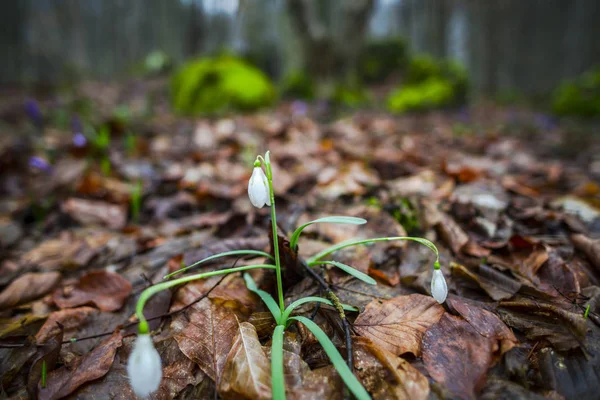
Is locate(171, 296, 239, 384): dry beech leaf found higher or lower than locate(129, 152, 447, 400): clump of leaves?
lower

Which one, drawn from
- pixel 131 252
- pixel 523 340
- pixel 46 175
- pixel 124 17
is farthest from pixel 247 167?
pixel 124 17

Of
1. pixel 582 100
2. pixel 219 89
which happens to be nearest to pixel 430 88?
pixel 582 100

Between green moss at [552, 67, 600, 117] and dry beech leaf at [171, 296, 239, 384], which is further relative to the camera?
green moss at [552, 67, 600, 117]

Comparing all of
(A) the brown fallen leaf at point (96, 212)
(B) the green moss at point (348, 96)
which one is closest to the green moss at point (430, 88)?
(B) the green moss at point (348, 96)

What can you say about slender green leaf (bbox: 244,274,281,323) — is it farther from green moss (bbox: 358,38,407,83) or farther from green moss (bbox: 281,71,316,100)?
green moss (bbox: 358,38,407,83)

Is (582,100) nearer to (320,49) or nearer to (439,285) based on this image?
(320,49)

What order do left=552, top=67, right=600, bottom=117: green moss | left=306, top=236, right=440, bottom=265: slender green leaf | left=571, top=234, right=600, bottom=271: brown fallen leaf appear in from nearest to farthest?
left=306, top=236, right=440, bottom=265: slender green leaf → left=571, top=234, right=600, bottom=271: brown fallen leaf → left=552, top=67, right=600, bottom=117: green moss

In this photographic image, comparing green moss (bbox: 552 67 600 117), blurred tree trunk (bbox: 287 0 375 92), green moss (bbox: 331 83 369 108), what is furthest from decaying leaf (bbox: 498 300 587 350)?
green moss (bbox: 552 67 600 117)
